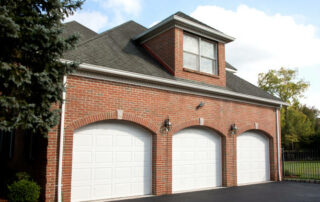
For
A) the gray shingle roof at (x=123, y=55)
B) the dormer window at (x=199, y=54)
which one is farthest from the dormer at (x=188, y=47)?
the gray shingle roof at (x=123, y=55)

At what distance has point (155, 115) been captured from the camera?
10742 mm

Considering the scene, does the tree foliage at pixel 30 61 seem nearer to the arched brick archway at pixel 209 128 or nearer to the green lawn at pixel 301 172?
the arched brick archway at pixel 209 128

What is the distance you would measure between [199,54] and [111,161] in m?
6.26

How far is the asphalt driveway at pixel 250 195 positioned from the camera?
977 centimetres

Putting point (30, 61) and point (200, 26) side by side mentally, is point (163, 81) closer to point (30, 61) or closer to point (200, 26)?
point (200, 26)

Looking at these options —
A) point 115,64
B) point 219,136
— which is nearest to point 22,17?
point 115,64

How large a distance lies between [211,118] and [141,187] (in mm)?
4244

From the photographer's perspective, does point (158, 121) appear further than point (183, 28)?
No

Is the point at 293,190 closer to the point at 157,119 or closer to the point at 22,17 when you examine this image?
the point at 157,119

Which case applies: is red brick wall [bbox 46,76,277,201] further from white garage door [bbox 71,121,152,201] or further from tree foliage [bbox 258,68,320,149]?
tree foliage [bbox 258,68,320,149]

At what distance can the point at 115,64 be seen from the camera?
10109 millimetres

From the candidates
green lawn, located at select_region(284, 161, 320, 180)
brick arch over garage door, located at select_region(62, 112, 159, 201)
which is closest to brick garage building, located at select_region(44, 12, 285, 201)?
brick arch over garage door, located at select_region(62, 112, 159, 201)

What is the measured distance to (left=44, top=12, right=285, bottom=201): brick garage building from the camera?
356 inches

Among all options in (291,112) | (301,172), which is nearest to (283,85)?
(291,112)
